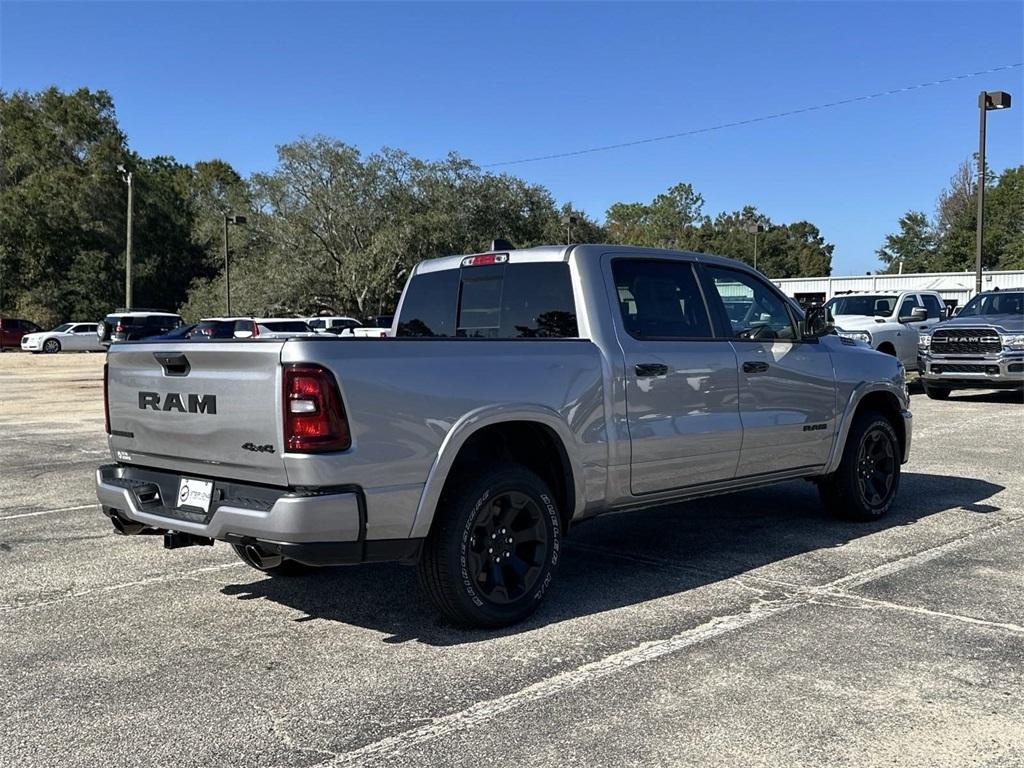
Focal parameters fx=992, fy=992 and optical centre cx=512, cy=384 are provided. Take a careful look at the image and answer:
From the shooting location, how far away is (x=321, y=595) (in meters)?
5.45

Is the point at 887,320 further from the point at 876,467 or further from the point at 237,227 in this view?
the point at 237,227

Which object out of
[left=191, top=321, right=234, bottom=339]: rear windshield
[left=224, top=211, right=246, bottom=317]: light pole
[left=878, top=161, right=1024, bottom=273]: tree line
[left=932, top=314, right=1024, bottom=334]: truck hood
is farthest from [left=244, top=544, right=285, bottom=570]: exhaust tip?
[left=878, top=161, right=1024, bottom=273]: tree line

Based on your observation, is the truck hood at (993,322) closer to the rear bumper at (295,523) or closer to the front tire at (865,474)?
the front tire at (865,474)

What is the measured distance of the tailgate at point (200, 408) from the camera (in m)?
4.23

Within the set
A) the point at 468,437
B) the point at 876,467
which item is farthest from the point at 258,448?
the point at 876,467

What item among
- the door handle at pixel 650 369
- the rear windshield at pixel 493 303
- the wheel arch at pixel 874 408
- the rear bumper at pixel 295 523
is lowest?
the rear bumper at pixel 295 523

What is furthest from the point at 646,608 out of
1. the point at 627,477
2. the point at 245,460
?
the point at 245,460

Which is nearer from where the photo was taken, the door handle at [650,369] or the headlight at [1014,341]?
the door handle at [650,369]

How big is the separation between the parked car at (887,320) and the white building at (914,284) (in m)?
29.1

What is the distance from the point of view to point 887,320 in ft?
62.5

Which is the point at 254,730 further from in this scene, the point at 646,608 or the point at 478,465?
the point at 646,608

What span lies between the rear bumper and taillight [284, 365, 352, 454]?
212 millimetres

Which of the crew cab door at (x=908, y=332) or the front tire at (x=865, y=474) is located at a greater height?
the crew cab door at (x=908, y=332)

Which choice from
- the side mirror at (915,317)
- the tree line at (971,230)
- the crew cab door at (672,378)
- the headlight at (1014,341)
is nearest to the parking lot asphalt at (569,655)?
the crew cab door at (672,378)
